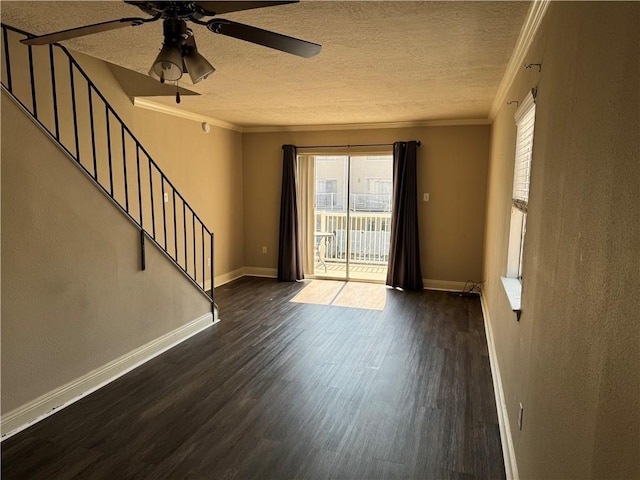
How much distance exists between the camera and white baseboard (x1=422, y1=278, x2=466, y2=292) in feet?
19.1

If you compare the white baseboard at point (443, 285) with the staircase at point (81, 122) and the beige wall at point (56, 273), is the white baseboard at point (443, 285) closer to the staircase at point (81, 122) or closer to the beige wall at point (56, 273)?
the staircase at point (81, 122)

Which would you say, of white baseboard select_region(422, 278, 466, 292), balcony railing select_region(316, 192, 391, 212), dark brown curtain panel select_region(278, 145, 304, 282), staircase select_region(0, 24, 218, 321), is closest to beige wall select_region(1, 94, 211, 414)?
staircase select_region(0, 24, 218, 321)

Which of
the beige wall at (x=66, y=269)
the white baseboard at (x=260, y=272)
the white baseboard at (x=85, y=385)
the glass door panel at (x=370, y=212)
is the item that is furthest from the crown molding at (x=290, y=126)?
Answer: the white baseboard at (x=85, y=385)

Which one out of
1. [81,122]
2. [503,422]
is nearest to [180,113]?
[81,122]

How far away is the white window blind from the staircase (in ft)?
8.65

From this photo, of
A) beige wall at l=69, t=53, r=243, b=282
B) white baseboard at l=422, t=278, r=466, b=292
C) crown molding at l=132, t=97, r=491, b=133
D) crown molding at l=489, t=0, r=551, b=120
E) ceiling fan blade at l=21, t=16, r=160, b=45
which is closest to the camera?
ceiling fan blade at l=21, t=16, r=160, b=45

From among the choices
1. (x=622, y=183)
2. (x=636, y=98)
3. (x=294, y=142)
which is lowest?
(x=622, y=183)

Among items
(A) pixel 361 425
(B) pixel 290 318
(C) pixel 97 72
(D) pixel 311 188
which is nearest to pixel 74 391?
(A) pixel 361 425

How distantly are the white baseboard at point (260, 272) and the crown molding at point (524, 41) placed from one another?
419 centimetres

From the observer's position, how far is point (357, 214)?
737cm

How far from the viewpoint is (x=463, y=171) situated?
561 cm

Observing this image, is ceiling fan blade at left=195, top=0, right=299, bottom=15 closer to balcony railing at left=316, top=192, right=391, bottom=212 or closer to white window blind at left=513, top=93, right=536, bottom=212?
white window blind at left=513, top=93, right=536, bottom=212

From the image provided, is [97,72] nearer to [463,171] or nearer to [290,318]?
[290,318]

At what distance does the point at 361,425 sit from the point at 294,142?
15.2 ft
